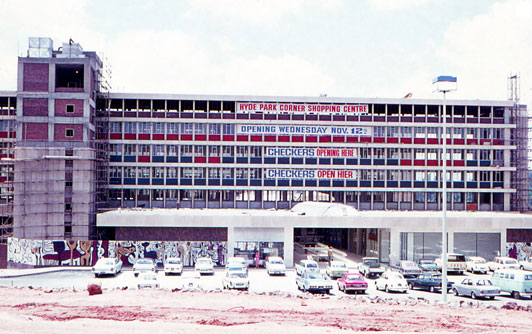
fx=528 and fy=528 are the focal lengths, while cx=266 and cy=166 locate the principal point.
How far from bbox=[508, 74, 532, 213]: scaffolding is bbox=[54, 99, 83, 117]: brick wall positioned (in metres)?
55.4

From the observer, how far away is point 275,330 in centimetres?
2197

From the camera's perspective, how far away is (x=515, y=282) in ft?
116

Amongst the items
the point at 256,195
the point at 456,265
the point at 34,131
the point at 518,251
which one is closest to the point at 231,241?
the point at 256,195

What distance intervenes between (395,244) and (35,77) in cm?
4245

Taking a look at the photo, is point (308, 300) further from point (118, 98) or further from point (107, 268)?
point (118, 98)

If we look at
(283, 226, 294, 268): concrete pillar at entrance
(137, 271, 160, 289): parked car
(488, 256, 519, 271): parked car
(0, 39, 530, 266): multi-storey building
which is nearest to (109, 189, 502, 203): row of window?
(0, 39, 530, 266): multi-storey building

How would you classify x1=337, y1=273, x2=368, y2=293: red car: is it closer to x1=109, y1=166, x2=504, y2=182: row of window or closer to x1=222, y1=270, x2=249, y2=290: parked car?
x1=222, y1=270, x2=249, y2=290: parked car

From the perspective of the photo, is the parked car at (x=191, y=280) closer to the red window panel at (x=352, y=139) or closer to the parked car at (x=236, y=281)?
the parked car at (x=236, y=281)

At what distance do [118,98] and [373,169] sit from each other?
111 ft

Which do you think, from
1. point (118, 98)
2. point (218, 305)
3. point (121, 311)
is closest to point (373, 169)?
point (118, 98)

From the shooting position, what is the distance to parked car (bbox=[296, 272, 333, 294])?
36719 millimetres

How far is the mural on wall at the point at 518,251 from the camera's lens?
55.7 meters

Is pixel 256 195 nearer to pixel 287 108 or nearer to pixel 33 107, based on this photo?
pixel 287 108

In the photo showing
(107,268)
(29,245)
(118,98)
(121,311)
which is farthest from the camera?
(118,98)
